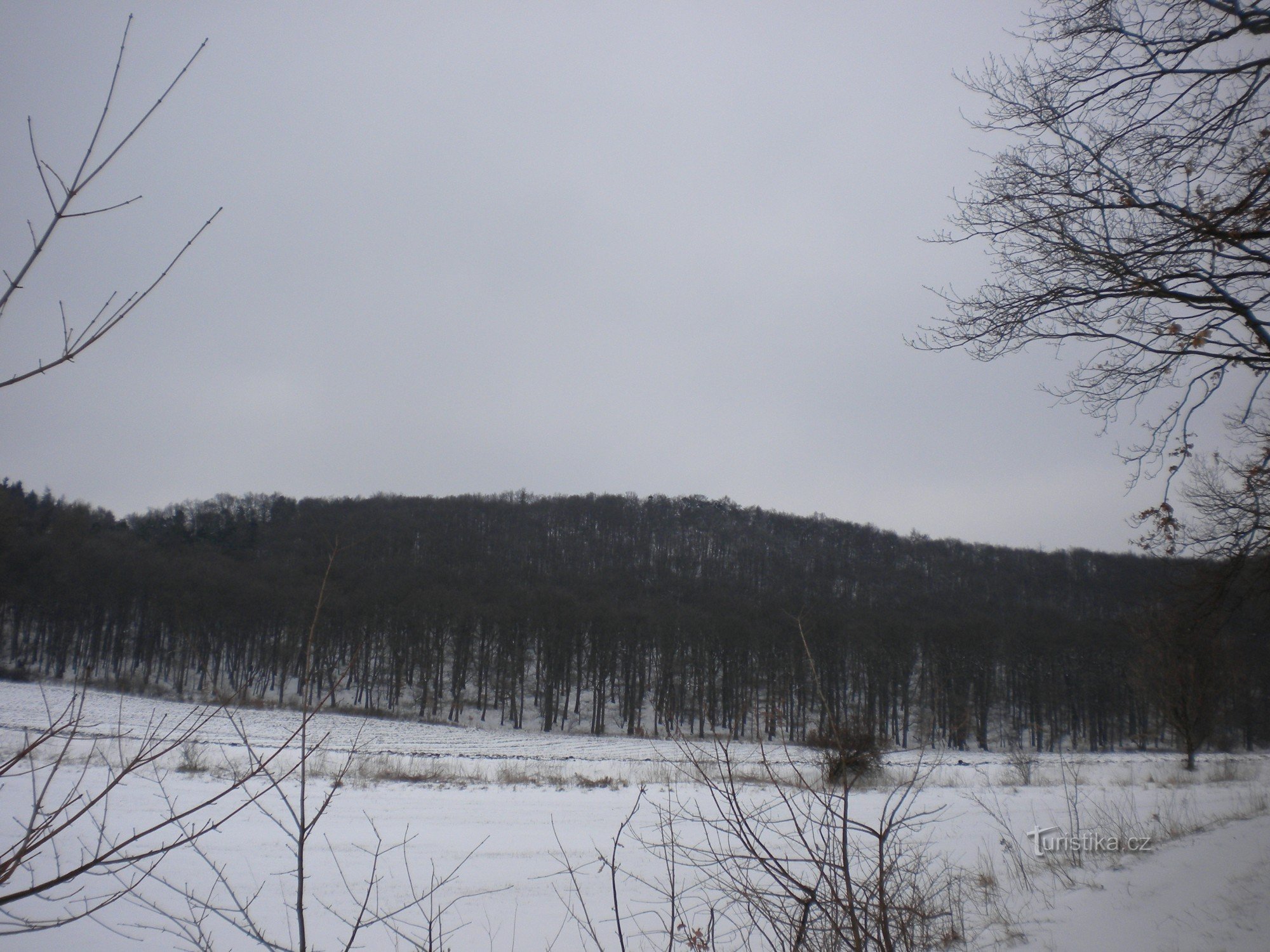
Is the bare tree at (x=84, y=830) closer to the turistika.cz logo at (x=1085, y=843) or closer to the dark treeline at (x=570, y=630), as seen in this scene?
the turistika.cz logo at (x=1085, y=843)

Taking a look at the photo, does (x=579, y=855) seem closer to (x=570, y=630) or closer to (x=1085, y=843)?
(x=1085, y=843)

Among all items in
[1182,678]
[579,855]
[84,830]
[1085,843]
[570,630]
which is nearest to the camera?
[1085,843]

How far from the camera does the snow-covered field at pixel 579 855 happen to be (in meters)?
5.02

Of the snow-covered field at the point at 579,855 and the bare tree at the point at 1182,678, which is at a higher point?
the bare tree at the point at 1182,678

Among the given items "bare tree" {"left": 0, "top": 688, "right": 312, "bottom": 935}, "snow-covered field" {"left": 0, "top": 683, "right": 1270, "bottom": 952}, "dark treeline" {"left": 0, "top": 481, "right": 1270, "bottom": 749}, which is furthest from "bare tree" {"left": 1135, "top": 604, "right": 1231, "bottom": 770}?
"dark treeline" {"left": 0, "top": 481, "right": 1270, "bottom": 749}

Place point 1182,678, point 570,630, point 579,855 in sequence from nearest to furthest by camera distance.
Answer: point 579,855
point 1182,678
point 570,630

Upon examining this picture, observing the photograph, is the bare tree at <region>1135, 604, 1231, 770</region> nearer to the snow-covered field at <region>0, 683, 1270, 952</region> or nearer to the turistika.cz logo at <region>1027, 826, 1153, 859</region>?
the snow-covered field at <region>0, 683, 1270, 952</region>

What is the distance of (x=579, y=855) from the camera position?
8.20 m

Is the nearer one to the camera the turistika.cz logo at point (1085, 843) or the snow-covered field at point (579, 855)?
the snow-covered field at point (579, 855)

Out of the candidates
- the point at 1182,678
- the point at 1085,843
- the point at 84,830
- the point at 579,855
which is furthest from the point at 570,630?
the point at 1085,843

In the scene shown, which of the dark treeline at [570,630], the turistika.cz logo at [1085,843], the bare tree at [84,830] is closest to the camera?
the bare tree at [84,830]

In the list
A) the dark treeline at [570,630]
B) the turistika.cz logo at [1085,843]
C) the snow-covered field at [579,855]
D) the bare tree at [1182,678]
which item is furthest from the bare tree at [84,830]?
the dark treeline at [570,630]

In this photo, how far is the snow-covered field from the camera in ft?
16.5

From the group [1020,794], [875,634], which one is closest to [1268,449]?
[1020,794]
